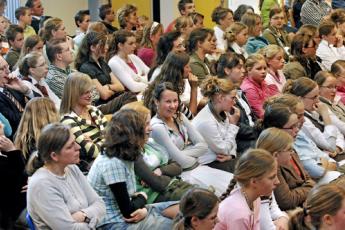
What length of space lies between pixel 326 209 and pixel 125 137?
3.89 feet

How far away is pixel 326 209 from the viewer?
3.07m

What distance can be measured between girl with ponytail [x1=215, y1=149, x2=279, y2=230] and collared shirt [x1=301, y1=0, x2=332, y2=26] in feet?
19.8

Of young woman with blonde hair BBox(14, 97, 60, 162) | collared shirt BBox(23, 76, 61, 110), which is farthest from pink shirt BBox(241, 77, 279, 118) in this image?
young woman with blonde hair BBox(14, 97, 60, 162)

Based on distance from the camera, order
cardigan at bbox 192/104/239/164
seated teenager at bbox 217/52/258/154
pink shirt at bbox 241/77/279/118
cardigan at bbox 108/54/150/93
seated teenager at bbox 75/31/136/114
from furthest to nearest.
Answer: cardigan at bbox 108/54/150/93 → seated teenager at bbox 75/31/136/114 → pink shirt at bbox 241/77/279/118 → seated teenager at bbox 217/52/258/154 → cardigan at bbox 192/104/239/164

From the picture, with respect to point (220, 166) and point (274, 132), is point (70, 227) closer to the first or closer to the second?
point (274, 132)

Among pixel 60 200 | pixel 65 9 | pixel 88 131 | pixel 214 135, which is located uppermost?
pixel 60 200

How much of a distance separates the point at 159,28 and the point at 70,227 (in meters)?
4.42

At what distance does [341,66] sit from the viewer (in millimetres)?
6348

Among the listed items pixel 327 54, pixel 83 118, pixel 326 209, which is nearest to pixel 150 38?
pixel 327 54

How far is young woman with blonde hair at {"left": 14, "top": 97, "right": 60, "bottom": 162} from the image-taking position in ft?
13.8

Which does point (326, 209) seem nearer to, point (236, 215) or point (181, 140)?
point (236, 215)

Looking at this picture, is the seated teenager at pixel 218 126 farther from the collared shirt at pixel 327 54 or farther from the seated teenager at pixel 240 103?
the collared shirt at pixel 327 54

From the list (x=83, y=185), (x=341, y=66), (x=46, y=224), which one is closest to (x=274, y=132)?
(x=83, y=185)

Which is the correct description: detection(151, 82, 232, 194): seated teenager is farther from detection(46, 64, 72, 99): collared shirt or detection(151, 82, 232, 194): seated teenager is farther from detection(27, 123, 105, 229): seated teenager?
detection(46, 64, 72, 99): collared shirt
